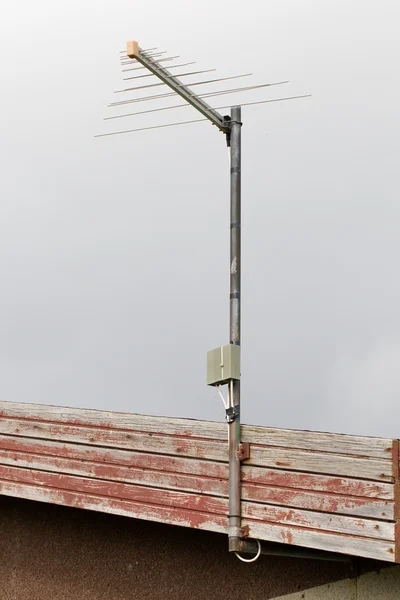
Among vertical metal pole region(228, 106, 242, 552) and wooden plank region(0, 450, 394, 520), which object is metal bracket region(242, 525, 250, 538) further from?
wooden plank region(0, 450, 394, 520)

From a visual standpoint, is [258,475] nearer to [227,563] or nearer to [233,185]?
[227,563]

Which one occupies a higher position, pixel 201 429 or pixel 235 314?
pixel 235 314

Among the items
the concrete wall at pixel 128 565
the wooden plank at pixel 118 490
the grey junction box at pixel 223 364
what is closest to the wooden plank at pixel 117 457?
the wooden plank at pixel 118 490

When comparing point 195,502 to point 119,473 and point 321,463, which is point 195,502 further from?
point 321,463

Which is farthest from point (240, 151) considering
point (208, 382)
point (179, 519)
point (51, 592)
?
point (51, 592)

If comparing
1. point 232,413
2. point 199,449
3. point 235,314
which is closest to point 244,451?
point 232,413

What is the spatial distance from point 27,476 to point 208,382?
2.31 metres

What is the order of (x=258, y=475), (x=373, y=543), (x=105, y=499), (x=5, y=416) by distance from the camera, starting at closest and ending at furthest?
1. (x=373, y=543)
2. (x=258, y=475)
3. (x=105, y=499)
4. (x=5, y=416)

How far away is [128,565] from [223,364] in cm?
266

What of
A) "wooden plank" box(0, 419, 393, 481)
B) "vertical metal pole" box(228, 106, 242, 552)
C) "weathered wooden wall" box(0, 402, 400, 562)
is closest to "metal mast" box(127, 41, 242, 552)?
"vertical metal pole" box(228, 106, 242, 552)

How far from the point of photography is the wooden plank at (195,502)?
7.53 m

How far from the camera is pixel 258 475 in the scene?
26.4ft

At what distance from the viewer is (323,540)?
7.68 m

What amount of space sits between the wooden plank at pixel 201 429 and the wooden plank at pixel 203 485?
342 millimetres
